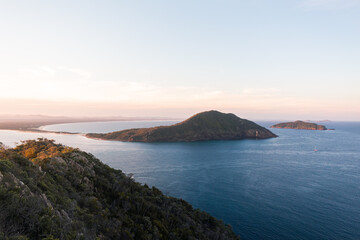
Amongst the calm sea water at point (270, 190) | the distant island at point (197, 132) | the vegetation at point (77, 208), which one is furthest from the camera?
the distant island at point (197, 132)

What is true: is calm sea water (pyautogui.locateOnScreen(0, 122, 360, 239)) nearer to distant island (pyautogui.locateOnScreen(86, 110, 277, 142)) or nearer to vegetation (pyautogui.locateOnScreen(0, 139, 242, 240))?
vegetation (pyautogui.locateOnScreen(0, 139, 242, 240))

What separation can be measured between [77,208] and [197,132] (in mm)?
153711

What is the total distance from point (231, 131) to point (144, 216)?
16726cm

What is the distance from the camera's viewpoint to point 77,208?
16.3 meters

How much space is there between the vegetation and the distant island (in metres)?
121

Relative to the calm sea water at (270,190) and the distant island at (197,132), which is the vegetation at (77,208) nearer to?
the calm sea water at (270,190)

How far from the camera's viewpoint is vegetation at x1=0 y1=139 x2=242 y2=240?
10504 millimetres

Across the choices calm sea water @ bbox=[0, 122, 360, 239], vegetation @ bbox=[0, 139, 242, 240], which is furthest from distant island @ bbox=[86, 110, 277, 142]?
vegetation @ bbox=[0, 139, 242, 240]

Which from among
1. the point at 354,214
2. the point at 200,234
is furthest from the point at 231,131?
the point at 200,234

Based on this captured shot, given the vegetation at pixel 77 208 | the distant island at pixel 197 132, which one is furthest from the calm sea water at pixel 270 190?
the distant island at pixel 197 132

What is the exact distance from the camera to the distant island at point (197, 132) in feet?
516

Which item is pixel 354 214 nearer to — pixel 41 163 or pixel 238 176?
pixel 238 176

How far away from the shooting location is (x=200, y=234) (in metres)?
26.0

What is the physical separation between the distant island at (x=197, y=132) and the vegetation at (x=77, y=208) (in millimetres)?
120781
